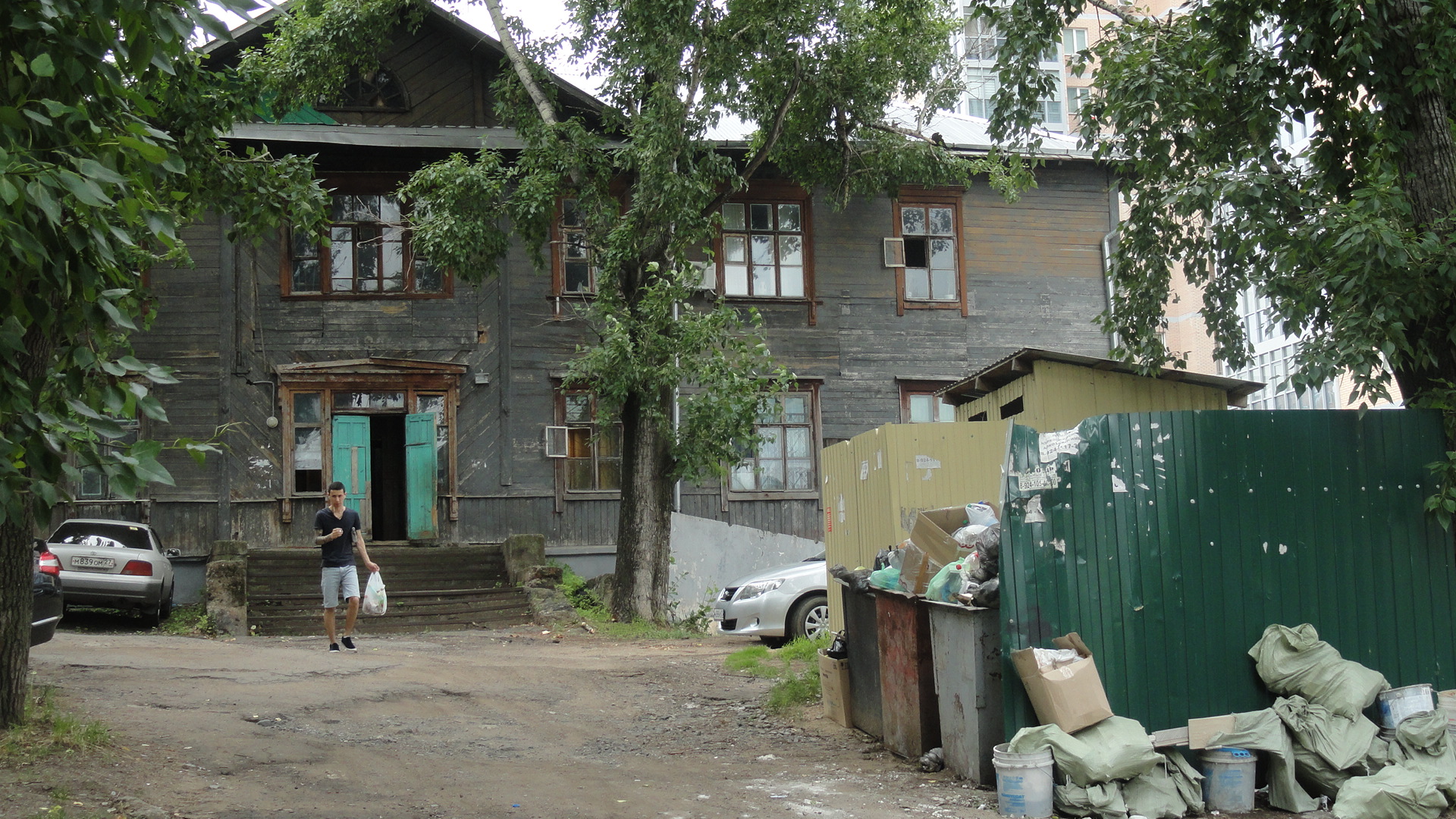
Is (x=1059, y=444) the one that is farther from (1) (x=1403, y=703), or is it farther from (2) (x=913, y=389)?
(2) (x=913, y=389)

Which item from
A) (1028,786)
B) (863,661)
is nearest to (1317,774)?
(1028,786)

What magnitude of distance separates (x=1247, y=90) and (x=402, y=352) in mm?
14228

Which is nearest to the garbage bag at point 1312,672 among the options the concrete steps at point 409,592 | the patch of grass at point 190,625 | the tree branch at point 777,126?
the tree branch at point 777,126

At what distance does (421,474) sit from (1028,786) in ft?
49.5

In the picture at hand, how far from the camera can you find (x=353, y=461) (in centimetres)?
1959

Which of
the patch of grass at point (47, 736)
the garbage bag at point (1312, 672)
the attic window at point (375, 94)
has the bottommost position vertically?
the patch of grass at point (47, 736)

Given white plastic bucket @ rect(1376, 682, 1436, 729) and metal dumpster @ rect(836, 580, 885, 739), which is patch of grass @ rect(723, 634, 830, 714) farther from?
white plastic bucket @ rect(1376, 682, 1436, 729)

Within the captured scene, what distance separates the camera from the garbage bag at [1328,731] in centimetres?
648

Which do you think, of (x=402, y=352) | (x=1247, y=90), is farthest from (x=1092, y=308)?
(x=1247, y=90)

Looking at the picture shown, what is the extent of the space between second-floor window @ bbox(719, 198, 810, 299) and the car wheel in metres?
7.97

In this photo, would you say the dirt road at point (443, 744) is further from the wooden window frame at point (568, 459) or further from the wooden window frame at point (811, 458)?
the wooden window frame at point (811, 458)

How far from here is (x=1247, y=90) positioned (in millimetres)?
8789

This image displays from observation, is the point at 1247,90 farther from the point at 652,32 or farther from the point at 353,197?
the point at 353,197

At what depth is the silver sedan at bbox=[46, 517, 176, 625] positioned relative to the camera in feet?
49.0
